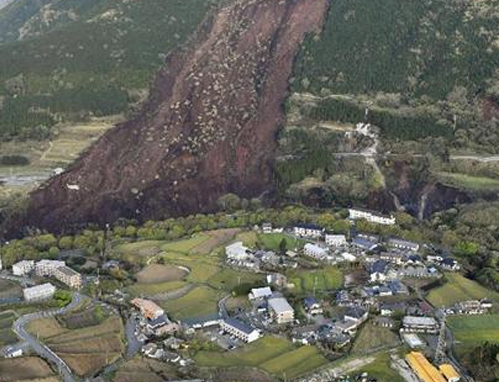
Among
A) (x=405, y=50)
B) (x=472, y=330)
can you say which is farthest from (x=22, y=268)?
(x=405, y=50)

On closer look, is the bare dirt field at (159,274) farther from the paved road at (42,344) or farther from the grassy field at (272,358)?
the grassy field at (272,358)

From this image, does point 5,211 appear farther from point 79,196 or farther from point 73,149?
point 73,149

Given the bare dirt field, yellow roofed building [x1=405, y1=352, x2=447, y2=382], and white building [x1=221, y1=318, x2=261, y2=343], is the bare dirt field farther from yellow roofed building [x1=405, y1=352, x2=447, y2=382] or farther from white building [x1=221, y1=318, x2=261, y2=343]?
yellow roofed building [x1=405, y1=352, x2=447, y2=382]

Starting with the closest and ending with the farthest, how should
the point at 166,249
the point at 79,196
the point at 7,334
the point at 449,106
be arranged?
the point at 7,334, the point at 166,249, the point at 79,196, the point at 449,106

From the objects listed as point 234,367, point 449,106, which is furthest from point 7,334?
point 449,106

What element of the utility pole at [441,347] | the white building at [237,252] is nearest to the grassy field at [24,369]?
the white building at [237,252]

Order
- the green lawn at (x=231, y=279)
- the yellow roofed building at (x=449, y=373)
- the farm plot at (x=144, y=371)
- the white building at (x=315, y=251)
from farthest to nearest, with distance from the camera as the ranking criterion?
the white building at (x=315, y=251), the green lawn at (x=231, y=279), the farm plot at (x=144, y=371), the yellow roofed building at (x=449, y=373)
